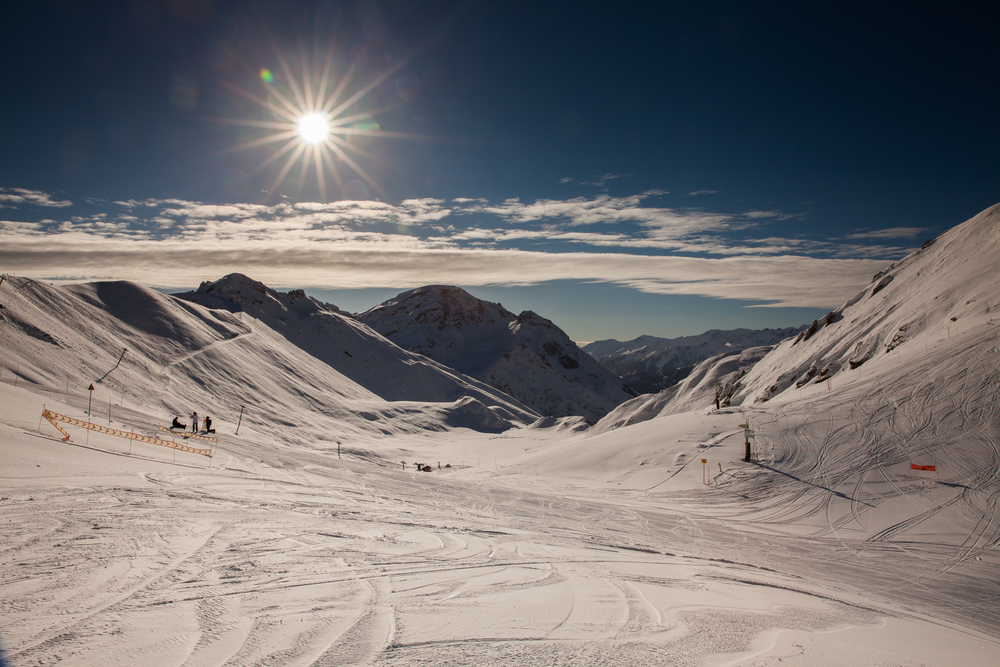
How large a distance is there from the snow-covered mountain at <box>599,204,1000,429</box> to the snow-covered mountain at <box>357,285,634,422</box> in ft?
336

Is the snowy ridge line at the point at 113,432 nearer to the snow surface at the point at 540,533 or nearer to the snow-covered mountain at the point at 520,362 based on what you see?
the snow surface at the point at 540,533

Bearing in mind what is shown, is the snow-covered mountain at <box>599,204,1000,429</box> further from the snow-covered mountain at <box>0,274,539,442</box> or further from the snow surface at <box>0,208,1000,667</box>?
the snow-covered mountain at <box>0,274,539,442</box>

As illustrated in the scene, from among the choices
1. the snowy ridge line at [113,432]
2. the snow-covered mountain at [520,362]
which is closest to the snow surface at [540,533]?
the snowy ridge line at [113,432]

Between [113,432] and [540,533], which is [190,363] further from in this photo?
[540,533]

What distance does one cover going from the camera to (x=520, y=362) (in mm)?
171000

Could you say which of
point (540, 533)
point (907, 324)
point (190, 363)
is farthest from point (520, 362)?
point (540, 533)

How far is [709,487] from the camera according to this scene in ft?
62.6

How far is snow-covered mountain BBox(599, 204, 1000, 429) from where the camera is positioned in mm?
24109

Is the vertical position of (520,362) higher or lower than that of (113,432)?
higher

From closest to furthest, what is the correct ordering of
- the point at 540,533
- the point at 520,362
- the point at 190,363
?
the point at 540,533 < the point at 190,363 < the point at 520,362

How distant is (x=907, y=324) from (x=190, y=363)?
54676 millimetres

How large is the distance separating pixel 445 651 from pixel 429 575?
2796 mm

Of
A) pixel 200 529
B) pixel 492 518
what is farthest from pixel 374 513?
pixel 200 529

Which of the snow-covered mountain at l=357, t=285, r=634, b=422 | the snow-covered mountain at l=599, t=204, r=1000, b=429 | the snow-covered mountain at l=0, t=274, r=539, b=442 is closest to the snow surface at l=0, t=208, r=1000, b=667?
the snow-covered mountain at l=599, t=204, r=1000, b=429
